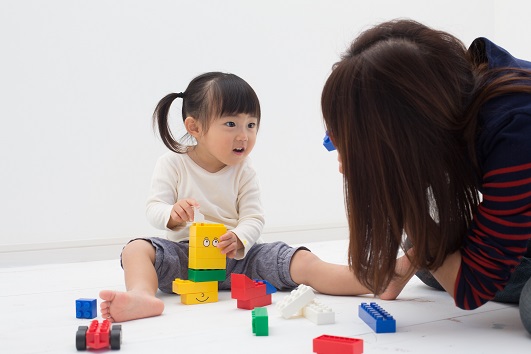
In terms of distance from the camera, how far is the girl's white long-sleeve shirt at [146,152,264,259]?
1.33 meters

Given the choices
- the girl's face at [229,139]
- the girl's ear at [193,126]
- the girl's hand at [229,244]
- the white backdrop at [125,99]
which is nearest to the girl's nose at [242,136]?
the girl's face at [229,139]

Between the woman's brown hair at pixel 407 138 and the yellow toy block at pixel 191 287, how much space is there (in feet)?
1.31

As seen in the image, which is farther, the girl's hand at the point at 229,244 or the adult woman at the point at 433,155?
the girl's hand at the point at 229,244

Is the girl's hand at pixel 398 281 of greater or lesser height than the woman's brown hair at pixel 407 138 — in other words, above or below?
below

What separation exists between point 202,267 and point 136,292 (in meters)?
0.15

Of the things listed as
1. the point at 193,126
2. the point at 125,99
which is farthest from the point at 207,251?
the point at 125,99

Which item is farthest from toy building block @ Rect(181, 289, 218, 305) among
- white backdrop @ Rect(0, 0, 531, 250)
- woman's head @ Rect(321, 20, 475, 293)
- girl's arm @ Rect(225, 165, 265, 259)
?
white backdrop @ Rect(0, 0, 531, 250)

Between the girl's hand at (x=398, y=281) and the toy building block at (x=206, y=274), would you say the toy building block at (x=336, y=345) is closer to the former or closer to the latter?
the girl's hand at (x=398, y=281)

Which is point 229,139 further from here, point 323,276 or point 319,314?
point 319,314

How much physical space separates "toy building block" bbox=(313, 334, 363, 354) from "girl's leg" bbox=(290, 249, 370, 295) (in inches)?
16.7

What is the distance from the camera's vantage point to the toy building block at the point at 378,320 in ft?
2.90

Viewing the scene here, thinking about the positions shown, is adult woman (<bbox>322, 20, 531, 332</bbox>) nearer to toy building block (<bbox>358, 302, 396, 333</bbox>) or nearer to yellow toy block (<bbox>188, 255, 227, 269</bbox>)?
toy building block (<bbox>358, 302, 396, 333</bbox>)

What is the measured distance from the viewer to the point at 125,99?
80.9 inches

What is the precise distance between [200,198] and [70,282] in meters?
0.41
